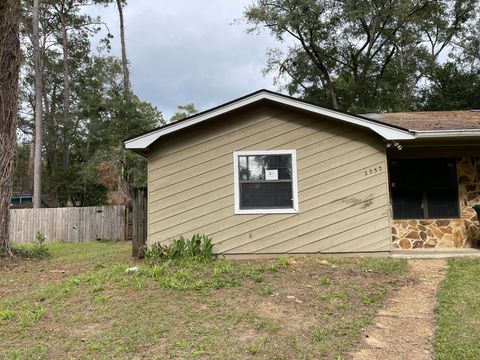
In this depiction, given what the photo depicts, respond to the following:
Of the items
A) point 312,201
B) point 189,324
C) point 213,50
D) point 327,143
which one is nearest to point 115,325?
point 189,324

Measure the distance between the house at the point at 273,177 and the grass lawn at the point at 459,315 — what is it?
1.70 meters

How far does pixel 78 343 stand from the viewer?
400 centimetres

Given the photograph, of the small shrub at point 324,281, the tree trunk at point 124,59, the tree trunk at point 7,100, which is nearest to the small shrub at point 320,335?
the small shrub at point 324,281

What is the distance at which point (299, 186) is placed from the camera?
7.68 metres

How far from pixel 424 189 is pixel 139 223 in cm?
603

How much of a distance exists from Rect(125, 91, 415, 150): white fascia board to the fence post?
105 centimetres

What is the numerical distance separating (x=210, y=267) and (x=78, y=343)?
2877 millimetres

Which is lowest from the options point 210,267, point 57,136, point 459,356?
point 459,356

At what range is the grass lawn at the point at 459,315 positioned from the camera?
3701 millimetres

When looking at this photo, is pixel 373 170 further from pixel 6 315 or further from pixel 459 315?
pixel 6 315

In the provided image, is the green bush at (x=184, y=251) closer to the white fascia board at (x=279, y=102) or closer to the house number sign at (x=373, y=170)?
the white fascia board at (x=279, y=102)

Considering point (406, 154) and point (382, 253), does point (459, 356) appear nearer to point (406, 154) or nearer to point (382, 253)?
point (382, 253)

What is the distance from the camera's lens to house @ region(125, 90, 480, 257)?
760 cm

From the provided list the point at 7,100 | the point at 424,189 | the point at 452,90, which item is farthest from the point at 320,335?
the point at 452,90
